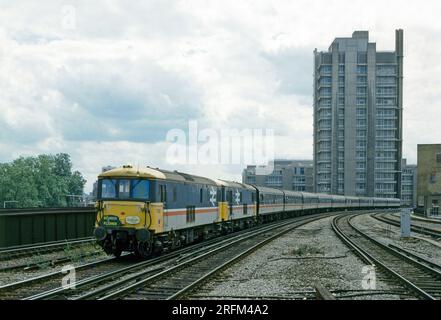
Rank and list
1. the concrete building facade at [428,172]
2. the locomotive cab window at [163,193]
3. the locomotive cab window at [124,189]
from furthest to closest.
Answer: the concrete building facade at [428,172]
the locomotive cab window at [163,193]
the locomotive cab window at [124,189]

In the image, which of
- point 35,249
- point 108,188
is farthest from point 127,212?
point 35,249

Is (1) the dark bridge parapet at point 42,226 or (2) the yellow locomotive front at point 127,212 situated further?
(1) the dark bridge parapet at point 42,226

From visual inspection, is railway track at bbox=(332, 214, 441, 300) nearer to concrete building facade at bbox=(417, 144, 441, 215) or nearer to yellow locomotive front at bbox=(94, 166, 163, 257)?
yellow locomotive front at bbox=(94, 166, 163, 257)

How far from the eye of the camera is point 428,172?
82.5 metres

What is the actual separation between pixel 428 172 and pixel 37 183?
68.2 meters

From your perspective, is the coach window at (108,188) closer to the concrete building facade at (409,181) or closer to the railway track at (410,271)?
the railway track at (410,271)

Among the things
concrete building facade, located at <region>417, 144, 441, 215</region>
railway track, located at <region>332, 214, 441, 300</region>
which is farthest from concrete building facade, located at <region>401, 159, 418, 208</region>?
railway track, located at <region>332, 214, 441, 300</region>

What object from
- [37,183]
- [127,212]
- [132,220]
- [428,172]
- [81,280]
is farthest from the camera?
[37,183]

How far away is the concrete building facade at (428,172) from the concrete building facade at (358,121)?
59.6 m

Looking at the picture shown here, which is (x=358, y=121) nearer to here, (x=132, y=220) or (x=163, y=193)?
(x=163, y=193)

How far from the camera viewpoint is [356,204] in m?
104

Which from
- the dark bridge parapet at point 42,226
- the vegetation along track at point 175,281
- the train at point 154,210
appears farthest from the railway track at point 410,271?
the dark bridge parapet at point 42,226

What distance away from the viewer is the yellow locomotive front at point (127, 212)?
1791 cm
